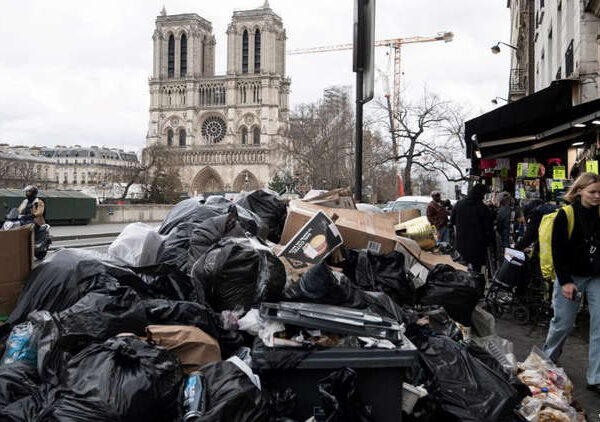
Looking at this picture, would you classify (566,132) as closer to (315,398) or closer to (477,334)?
(477,334)

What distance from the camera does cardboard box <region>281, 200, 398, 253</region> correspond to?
5270 millimetres

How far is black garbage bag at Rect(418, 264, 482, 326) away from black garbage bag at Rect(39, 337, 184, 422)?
2656 mm

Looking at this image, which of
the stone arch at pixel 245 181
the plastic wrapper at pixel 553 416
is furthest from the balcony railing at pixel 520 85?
the stone arch at pixel 245 181

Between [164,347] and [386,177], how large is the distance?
50669 mm

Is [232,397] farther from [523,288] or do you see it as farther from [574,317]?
[523,288]

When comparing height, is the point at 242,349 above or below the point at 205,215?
below

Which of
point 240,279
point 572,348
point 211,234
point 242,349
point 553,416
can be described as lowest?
point 572,348

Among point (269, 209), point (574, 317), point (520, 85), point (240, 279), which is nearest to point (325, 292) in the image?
point (240, 279)

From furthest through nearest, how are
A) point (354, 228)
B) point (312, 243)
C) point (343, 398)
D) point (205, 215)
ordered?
point (205, 215)
point (354, 228)
point (312, 243)
point (343, 398)

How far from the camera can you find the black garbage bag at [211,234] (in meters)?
4.49

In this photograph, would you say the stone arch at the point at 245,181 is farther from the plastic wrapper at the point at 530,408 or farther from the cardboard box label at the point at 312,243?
the plastic wrapper at the point at 530,408

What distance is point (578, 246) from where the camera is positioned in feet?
14.7

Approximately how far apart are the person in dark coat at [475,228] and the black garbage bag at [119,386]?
5.85 metres

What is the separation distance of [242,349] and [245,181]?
81.5 m
